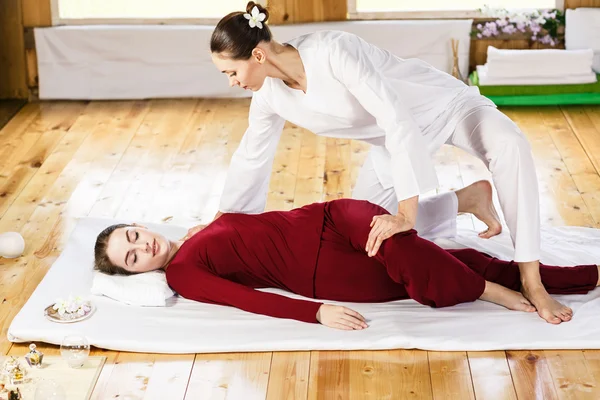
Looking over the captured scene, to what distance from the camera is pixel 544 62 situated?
5.15 m

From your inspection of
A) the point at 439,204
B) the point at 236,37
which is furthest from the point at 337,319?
the point at 236,37

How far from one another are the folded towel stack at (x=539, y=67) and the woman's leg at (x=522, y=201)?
2336mm

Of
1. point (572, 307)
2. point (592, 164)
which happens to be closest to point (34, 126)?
point (592, 164)

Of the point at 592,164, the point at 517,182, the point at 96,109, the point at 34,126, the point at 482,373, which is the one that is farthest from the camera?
the point at 96,109

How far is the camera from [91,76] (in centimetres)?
559

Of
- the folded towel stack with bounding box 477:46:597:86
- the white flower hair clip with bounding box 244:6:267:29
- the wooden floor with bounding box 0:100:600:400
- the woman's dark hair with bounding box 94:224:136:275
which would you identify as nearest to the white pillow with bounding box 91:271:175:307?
the woman's dark hair with bounding box 94:224:136:275

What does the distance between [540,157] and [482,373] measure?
2.09m

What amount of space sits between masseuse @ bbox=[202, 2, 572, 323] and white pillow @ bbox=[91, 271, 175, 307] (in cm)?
40

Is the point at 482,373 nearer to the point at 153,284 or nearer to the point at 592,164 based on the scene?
the point at 153,284

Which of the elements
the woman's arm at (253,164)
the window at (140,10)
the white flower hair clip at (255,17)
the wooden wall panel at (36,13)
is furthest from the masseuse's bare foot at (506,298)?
the wooden wall panel at (36,13)

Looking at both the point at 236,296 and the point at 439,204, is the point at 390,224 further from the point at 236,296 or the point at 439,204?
the point at 439,204

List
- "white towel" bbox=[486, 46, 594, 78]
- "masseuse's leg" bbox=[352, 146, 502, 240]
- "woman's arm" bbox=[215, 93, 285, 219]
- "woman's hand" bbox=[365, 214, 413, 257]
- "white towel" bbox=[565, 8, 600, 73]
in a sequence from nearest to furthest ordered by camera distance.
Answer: "woman's hand" bbox=[365, 214, 413, 257] → "woman's arm" bbox=[215, 93, 285, 219] → "masseuse's leg" bbox=[352, 146, 502, 240] → "white towel" bbox=[486, 46, 594, 78] → "white towel" bbox=[565, 8, 600, 73]

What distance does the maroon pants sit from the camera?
2.77 meters

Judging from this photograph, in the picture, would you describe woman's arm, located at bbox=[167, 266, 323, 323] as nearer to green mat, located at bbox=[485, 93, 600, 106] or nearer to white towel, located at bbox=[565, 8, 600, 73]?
green mat, located at bbox=[485, 93, 600, 106]
